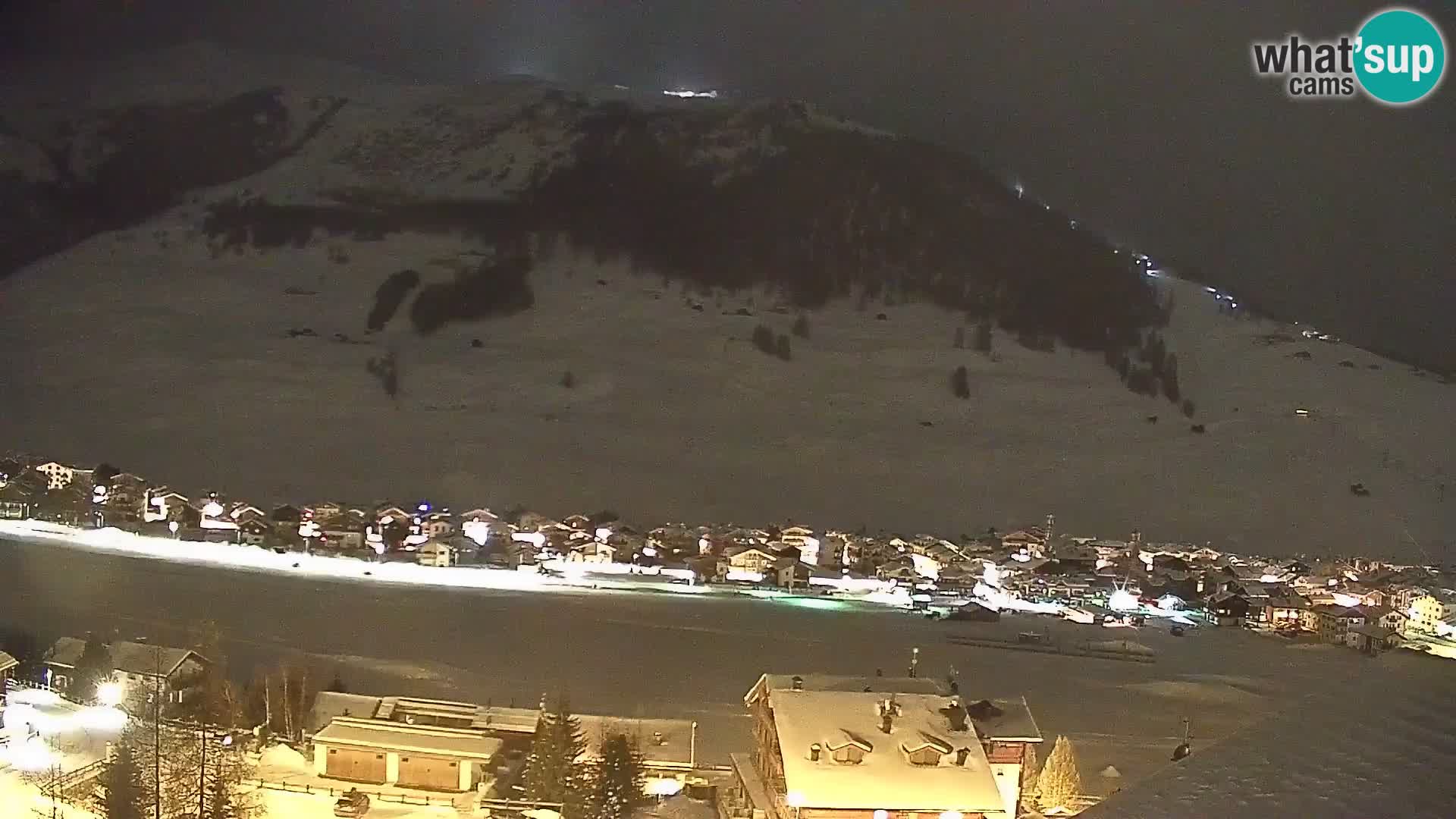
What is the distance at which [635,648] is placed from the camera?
20.4 feet

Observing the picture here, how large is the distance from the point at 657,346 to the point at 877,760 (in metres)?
15.4

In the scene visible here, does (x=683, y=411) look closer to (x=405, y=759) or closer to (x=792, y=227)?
(x=792, y=227)

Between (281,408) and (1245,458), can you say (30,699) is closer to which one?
(281,408)

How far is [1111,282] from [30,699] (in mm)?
20259

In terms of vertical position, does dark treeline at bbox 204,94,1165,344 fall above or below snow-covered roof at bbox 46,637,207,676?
above

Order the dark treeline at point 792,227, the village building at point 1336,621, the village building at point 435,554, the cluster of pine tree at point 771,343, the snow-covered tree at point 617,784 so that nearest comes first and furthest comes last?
the snow-covered tree at point 617,784, the village building at point 1336,621, the village building at point 435,554, the cluster of pine tree at point 771,343, the dark treeline at point 792,227

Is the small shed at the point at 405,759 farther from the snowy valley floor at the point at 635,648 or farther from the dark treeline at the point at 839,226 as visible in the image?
the dark treeline at the point at 839,226

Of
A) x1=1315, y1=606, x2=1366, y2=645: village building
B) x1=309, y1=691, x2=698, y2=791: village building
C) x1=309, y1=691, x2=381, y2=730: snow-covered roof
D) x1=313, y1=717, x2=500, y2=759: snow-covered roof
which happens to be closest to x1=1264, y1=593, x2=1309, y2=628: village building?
x1=1315, y1=606, x2=1366, y2=645: village building

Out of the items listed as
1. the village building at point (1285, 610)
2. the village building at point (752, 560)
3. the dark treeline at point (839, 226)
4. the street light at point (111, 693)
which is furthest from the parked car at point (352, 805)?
the dark treeline at point (839, 226)

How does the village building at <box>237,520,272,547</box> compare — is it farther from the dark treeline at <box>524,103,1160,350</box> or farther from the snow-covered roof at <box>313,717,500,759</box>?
the dark treeline at <box>524,103,1160,350</box>

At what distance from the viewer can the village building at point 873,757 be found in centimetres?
356

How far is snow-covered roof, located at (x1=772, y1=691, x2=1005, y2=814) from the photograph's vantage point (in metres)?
3.56

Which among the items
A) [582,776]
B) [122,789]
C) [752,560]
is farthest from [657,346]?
[122,789]

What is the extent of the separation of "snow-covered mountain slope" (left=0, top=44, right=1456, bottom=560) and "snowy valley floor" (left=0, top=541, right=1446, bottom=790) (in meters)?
4.49
